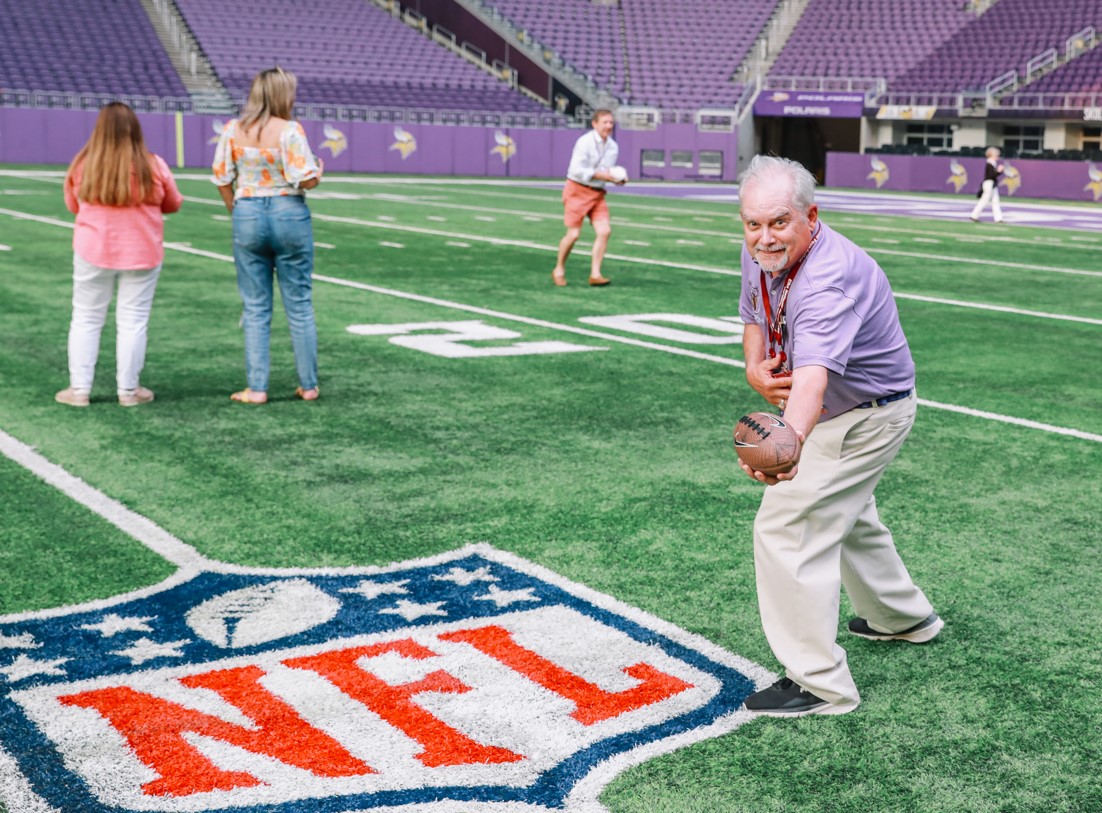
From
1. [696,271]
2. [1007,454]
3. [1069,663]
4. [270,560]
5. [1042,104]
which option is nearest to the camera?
[1069,663]

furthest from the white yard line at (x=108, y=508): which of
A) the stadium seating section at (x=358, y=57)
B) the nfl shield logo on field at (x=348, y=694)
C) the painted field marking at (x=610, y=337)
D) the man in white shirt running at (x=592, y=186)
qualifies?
the stadium seating section at (x=358, y=57)

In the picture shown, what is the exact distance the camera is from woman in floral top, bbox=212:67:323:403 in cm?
784

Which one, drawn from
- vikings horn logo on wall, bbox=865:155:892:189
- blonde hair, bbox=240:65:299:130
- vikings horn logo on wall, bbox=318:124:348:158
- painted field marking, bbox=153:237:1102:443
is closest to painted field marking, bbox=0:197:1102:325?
painted field marking, bbox=153:237:1102:443

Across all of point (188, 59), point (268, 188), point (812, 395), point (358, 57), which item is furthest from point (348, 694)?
point (358, 57)

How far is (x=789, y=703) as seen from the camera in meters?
3.98

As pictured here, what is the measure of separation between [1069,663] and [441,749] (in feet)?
6.72

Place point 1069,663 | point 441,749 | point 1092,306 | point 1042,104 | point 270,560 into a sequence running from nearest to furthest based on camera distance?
point 441,749
point 1069,663
point 270,560
point 1092,306
point 1042,104

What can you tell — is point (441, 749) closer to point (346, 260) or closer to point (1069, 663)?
point (1069, 663)

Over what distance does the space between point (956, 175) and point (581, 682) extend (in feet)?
129

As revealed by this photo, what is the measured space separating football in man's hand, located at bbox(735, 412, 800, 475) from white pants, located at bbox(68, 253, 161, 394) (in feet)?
17.6

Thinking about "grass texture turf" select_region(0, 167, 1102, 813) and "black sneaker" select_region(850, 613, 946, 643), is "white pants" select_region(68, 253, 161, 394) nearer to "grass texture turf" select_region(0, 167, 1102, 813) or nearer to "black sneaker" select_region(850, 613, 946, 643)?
"grass texture turf" select_region(0, 167, 1102, 813)

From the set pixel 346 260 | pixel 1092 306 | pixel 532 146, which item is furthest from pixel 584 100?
pixel 1092 306

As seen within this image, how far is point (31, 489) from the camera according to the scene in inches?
248

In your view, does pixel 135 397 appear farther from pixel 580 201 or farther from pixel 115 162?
pixel 580 201
